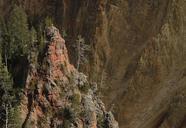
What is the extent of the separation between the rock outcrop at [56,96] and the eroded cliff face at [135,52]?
37328mm

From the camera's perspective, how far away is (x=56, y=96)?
191 feet

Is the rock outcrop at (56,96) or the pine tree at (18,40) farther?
the pine tree at (18,40)

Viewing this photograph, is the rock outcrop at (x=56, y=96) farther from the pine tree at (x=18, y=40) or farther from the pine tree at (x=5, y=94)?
the pine tree at (x=18, y=40)

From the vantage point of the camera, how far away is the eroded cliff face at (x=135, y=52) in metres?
101

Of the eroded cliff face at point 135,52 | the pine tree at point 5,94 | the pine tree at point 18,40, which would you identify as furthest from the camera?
the eroded cliff face at point 135,52

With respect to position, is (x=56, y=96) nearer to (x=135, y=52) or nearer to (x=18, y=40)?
(x=18, y=40)

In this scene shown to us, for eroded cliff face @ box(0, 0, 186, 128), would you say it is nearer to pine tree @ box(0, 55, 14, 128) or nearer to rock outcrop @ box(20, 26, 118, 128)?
rock outcrop @ box(20, 26, 118, 128)

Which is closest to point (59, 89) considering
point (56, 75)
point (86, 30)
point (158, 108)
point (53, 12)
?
point (56, 75)

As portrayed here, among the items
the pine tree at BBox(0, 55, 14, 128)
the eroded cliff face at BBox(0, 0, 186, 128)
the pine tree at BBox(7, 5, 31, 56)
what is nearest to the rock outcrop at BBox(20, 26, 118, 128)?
the pine tree at BBox(0, 55, 14, 128)

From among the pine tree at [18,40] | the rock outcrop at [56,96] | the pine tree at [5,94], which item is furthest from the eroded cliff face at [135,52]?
the pine tree at [5,94]

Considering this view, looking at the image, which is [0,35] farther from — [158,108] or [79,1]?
[79,1]

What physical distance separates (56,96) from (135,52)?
61.9 meters

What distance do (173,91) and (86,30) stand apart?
33648mm

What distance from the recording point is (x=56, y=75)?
59.6 meters
